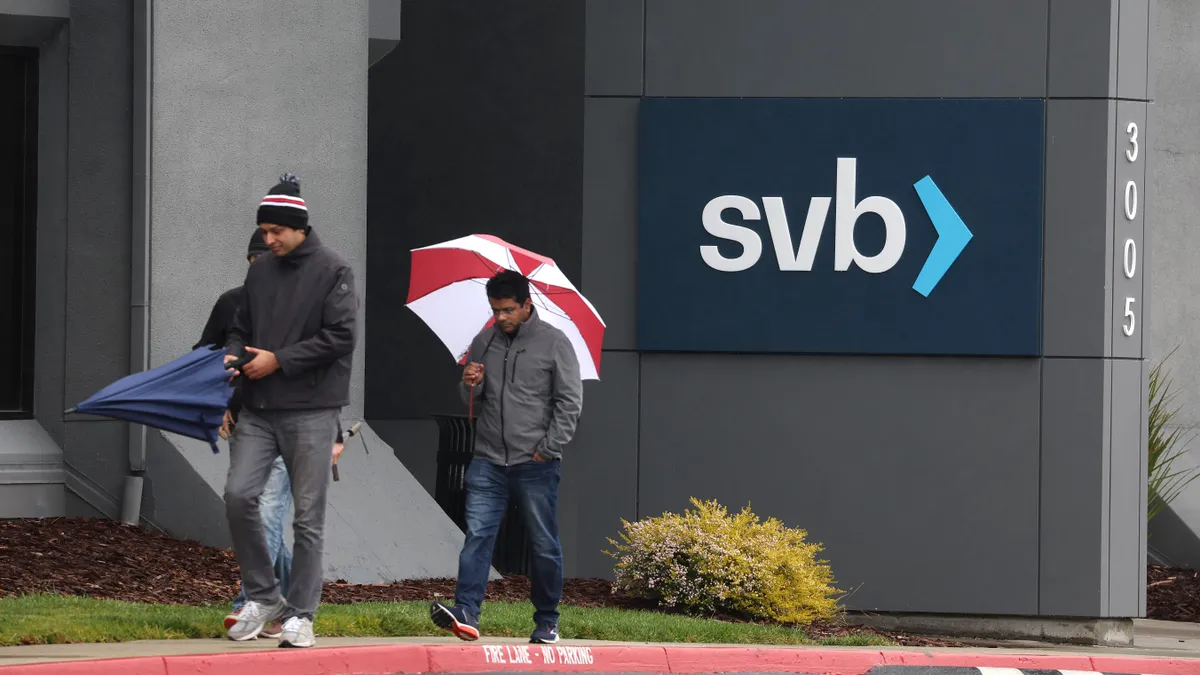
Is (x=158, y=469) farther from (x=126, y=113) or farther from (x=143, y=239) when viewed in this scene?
(x=126, y=113)

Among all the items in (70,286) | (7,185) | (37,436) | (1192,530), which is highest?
(7,185)

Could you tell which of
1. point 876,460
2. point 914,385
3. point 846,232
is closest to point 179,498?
point 876,460

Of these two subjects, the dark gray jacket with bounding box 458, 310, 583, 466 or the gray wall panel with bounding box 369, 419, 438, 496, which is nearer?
the dark gray jacket with bounding box 458, 310, 583, 466

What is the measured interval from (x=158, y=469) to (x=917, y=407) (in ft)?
19.3

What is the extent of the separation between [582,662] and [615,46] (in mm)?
6244

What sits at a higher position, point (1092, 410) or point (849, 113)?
point (849, 113)

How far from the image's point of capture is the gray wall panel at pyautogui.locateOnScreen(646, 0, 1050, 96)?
12641mm

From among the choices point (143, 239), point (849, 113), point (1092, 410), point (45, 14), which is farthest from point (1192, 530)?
point (45, 14)

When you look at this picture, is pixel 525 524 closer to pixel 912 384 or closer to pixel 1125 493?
pixel 912 384

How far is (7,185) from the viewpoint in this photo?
1172cm

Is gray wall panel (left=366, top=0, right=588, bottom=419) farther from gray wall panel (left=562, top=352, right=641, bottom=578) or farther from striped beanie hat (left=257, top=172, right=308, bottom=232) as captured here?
striped beanie hat (left=257, top=172, right=308, bottom=232)

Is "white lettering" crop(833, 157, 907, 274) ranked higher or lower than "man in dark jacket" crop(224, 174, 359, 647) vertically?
higher

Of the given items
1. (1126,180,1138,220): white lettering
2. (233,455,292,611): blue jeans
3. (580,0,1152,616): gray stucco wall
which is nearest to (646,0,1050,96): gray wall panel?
(580,0,1152,616): gray stucco wall

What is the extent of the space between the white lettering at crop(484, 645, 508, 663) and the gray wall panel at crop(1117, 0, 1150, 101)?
24.6ft
